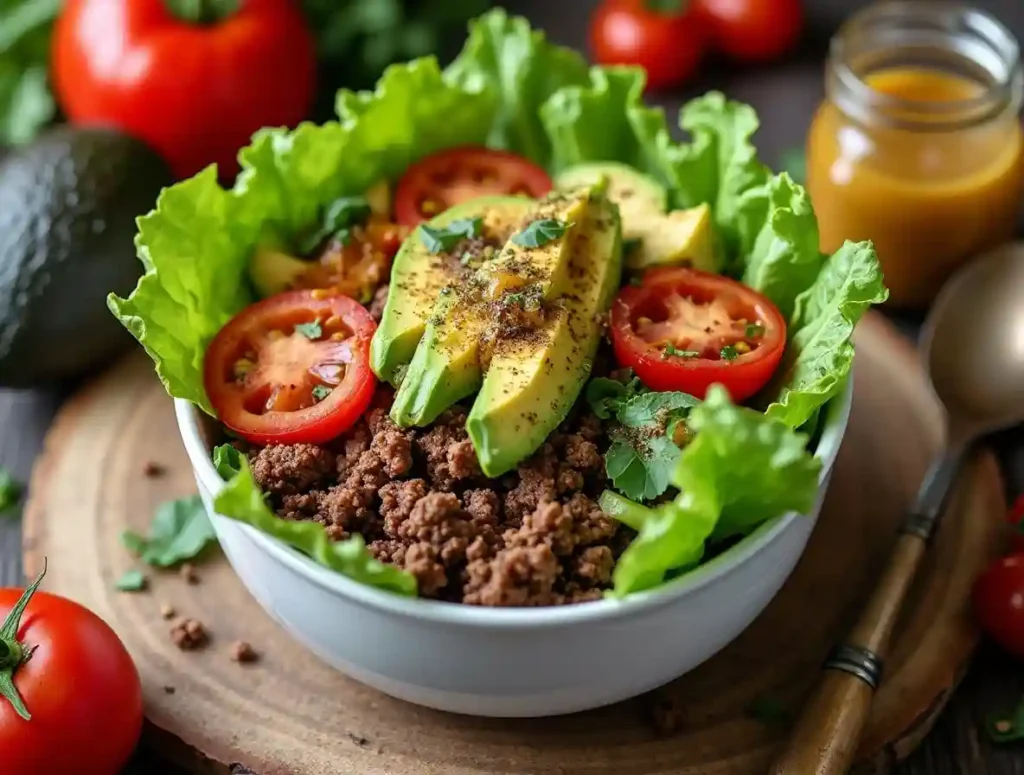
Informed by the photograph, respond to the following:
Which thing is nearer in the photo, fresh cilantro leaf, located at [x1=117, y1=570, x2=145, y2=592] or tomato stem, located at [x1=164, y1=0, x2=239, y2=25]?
fresh cilantro leaf, located at [x1=117, y1=570, x2=145, y2=592]

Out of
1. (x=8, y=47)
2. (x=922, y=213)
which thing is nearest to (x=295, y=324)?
(x=922, y=213)

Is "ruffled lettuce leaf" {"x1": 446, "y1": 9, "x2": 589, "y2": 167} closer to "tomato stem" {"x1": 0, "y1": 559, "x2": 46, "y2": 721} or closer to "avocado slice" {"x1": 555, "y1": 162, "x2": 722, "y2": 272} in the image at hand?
"avocado slice" {"x1": 555, "y1": 162, "x2": 722, "y2": 272}

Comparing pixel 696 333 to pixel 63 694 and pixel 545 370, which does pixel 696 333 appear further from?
pixel 63 694

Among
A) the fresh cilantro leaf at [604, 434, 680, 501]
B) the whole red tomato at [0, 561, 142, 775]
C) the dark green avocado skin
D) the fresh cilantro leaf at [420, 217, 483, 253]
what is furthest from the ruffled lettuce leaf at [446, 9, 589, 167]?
the whole red tomato at [0, 561, 142, 775]

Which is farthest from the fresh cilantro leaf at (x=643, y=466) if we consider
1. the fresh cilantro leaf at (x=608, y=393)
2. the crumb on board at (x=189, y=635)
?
the crumb on board at (x=189, y=635)

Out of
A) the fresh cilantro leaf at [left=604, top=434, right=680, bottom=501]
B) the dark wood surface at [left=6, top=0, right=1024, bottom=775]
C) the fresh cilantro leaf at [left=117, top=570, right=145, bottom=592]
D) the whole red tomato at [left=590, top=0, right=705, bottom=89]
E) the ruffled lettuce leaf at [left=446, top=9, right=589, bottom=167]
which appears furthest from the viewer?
the whole red tomato at [left=590, top=0, right=705, bottom=89]

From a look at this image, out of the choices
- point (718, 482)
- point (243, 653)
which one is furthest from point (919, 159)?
point (243, 653)

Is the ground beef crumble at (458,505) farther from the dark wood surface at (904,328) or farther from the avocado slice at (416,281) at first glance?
the dark wood surface at (904,328)
